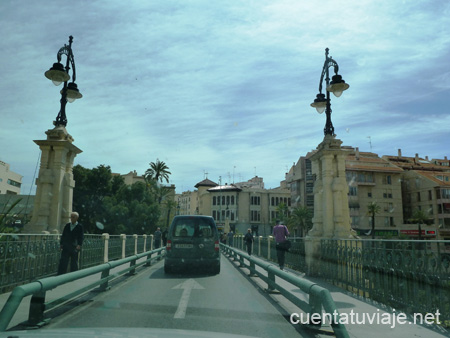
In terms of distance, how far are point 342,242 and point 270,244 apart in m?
10.5

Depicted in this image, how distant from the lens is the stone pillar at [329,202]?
37.2 feet

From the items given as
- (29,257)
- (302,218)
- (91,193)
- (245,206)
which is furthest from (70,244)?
(245,206)

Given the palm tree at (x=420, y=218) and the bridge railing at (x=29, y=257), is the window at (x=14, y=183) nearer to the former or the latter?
the bridge railing at (x=29, y=257)

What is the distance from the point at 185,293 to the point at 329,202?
5.82 metres

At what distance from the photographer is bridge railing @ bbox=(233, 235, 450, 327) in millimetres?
5359

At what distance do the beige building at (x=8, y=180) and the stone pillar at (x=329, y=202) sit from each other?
7394 cm

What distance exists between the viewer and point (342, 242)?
9750mm

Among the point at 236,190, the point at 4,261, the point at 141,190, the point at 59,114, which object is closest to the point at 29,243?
the point at 4,261

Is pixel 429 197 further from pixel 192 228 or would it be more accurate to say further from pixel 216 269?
pixel 192 228

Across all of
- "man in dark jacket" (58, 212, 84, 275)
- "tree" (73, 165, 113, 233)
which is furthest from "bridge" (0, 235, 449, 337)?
"tree" (73, 165, 113, 233)

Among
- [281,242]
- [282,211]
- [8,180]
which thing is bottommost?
[281,242]

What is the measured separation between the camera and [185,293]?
26.2 feet


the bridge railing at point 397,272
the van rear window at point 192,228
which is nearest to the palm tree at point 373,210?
the van rear window at point 192,228

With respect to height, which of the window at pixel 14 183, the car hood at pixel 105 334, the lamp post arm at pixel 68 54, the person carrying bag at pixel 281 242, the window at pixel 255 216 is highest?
the window at pixel 14 183
